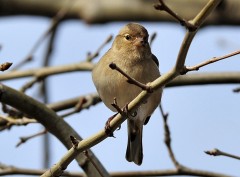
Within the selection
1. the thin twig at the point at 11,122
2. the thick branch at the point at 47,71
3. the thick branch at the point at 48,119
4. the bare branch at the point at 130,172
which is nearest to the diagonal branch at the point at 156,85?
the thick branch at the point at 48,119

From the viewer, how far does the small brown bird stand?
4594 mm

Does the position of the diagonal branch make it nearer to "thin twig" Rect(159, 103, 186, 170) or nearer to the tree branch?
"thin twig" Rect(159, 103, 186, 170)

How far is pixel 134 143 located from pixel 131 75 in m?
0.82

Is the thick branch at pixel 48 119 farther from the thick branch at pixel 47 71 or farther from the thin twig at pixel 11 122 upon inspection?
the thick branch at pixel 47 71

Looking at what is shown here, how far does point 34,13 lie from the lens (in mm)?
6629

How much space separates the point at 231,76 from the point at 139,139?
2.90 ft

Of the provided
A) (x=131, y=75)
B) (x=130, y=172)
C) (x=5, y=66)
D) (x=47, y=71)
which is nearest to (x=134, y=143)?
(x=130, y=172)

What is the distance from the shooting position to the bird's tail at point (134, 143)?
512cm

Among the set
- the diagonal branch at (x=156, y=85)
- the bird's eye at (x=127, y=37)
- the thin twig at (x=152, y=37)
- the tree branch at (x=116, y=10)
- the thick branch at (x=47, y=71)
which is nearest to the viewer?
the diagonal branch at (x=156, y=85)

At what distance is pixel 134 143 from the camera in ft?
17.3

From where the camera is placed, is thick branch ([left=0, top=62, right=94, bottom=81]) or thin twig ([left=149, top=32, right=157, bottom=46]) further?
thick branch ([left=0, top=62, right=94, bottom=81])

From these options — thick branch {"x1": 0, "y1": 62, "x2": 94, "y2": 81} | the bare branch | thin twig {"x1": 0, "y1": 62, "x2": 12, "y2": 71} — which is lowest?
the bare branch

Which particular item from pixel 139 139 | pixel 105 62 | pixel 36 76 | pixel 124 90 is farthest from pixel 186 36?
pixel 36 76

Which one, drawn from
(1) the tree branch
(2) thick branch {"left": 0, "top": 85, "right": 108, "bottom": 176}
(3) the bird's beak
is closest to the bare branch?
(2) thick branch {"left": 0, "top": 85, "right": 108, "bottom": 176}
